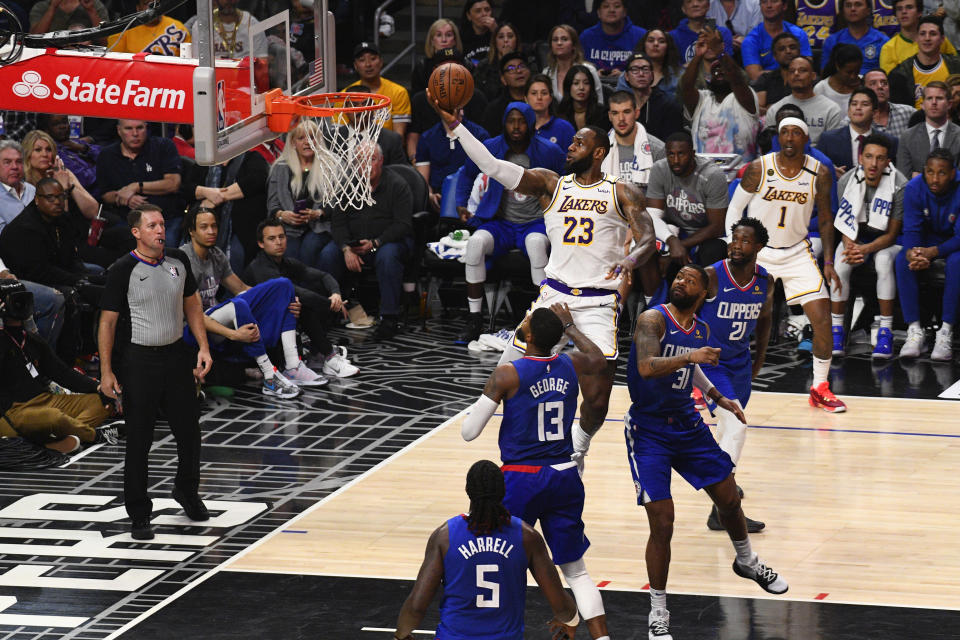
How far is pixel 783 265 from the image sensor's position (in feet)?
35.1

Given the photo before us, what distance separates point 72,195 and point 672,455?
7025 mm

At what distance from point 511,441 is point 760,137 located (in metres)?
7.26

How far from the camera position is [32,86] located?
28.1ft

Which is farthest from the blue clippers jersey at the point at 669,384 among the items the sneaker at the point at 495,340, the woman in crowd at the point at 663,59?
the woman in crowd at the point at 663,59

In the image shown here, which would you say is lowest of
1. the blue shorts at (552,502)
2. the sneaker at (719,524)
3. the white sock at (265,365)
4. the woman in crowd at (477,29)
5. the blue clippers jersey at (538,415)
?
the sneaker at (719,524)

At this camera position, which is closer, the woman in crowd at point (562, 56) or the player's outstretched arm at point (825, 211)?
the player's outstretched arm at point (825, 211)

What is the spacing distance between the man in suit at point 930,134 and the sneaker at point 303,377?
552cm

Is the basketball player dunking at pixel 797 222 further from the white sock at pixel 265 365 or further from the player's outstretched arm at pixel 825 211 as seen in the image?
the white sock at pixel 265 365

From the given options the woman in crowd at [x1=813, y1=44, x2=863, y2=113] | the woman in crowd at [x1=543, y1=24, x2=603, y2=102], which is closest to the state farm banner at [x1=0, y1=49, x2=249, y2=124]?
the woman in crowd at [x1=543, y1=24, x2=603, y2=102]

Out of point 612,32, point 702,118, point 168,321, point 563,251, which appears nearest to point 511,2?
point 612,32

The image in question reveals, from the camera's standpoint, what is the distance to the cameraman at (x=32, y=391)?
9711mm

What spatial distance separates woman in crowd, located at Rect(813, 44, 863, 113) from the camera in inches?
529

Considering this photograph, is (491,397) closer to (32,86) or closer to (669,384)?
(669,384)

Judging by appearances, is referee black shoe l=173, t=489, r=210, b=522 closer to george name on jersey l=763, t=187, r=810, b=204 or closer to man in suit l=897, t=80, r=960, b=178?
george name on jersey l=763, t=187, r=810, b=204
